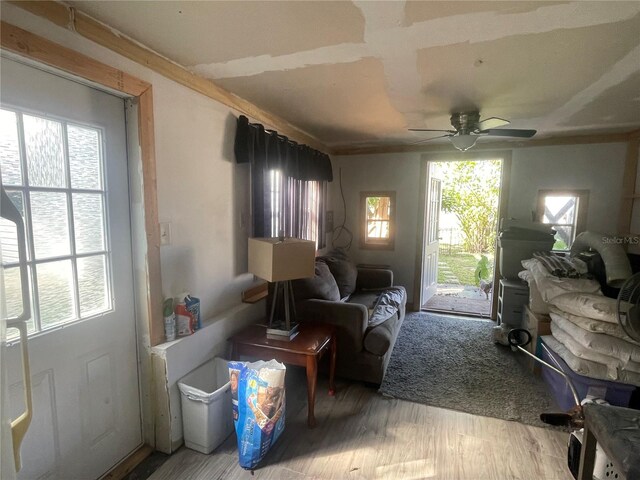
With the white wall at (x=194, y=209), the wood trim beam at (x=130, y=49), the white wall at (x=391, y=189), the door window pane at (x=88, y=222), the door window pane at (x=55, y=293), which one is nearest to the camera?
the wood trim beam at (x=130, y=49)

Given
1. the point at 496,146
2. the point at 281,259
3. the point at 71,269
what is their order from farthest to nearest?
1. the point at 496,146
2. the point at 281,259
3. the point at 71,269

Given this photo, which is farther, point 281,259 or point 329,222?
point 329,222

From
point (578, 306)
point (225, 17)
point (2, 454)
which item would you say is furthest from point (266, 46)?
point (578, 306)

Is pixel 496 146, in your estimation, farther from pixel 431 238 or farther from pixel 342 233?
pixel 342 233

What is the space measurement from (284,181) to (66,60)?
1.89 m

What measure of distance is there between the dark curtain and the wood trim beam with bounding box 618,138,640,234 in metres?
3.20

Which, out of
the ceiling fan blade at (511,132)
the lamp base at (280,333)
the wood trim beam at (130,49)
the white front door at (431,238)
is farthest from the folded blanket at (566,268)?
the wood trim beam at (130,49)

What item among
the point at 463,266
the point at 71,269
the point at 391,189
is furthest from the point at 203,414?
the point at 463,266

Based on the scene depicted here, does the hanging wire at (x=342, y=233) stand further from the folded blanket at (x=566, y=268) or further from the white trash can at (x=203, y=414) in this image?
the white trash can at (x=203, y=414)

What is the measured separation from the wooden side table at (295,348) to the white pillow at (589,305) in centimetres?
169

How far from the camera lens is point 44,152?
4.29ft

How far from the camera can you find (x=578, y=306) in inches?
83.7

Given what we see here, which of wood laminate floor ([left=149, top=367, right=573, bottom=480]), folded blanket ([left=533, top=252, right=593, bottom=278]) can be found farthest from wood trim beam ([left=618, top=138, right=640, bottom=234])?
wood laminate floor ([left=149, top=367, right=573, bottom=480])

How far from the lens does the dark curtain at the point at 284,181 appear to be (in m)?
2.42
